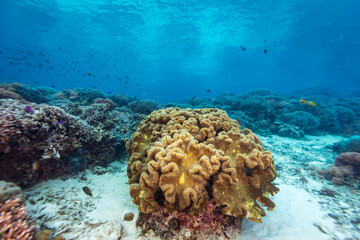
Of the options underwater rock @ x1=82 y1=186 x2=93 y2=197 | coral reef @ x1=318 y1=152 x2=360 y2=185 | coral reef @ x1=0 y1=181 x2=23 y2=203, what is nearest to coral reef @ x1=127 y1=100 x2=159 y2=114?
underwater rock @ x1=82 y1=186 x2=93 y2=197

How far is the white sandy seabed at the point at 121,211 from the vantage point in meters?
2.72

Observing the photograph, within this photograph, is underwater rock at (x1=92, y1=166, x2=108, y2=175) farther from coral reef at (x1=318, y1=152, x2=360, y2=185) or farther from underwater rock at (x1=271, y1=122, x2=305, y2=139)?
underwater rock at (x1=271, y1=122, x2=305, y2=139)

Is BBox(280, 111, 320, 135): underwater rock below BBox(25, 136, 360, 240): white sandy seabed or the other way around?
the other way around

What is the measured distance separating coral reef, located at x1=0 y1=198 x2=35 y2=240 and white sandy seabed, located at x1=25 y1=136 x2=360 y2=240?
41cm

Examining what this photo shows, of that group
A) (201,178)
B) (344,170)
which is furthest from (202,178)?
(344,170)

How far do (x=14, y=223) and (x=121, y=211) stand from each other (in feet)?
5.42

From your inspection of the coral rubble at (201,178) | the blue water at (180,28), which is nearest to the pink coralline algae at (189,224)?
the coral rubble at (201,178)

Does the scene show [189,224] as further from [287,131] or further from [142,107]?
[287,131]

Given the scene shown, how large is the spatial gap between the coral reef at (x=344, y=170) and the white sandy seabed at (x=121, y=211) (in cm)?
40

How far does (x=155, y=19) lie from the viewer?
119ft

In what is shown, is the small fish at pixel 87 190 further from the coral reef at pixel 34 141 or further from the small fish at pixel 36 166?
the small fish at pixel 36 166

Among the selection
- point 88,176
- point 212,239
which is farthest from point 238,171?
point 88,176

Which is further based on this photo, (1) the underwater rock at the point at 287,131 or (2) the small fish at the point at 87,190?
(1) the underwater rock at the point at 287,131

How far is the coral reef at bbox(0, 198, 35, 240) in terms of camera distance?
1.99 m
